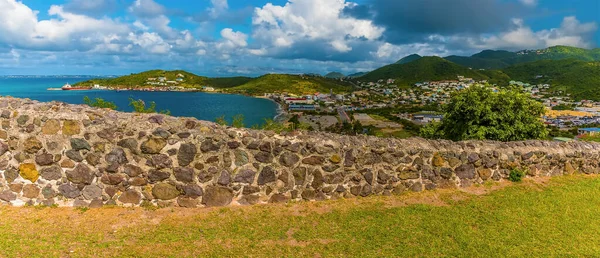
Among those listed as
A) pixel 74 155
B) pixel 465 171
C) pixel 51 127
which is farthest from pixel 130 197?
pixel 465 171

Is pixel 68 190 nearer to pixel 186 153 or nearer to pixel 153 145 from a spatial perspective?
pixel 153 145

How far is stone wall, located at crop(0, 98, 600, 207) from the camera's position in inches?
262

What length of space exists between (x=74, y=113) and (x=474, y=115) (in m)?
13.4

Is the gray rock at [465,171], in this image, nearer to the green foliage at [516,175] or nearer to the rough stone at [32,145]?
the green foliage at [516,175]

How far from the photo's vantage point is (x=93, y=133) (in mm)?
6680

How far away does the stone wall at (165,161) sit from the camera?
262 inches

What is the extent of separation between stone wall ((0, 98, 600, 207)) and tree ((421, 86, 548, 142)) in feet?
23.9

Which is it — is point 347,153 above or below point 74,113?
below

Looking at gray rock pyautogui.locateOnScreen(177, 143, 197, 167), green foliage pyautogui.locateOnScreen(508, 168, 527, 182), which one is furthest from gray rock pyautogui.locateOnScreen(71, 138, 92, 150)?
green foliage pyautogui.locateOnScreen(508, 168, 527, 182)

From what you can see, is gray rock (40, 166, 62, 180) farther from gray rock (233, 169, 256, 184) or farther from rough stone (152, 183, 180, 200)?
gray rock (233, 169, 256, 184)

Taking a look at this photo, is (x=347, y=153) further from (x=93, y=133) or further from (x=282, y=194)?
Answer: (x=93, y=133)

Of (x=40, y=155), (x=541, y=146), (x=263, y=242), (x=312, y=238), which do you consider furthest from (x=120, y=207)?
(x=541, y=146)

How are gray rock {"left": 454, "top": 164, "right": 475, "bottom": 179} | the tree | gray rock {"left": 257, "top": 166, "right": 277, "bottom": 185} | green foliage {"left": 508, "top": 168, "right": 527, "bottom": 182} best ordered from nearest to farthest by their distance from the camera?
gray rock {"left": 257, "top": 166, "right": 277, "bottom": 185} < gray rock {"left": 454, "top": 164, "right": 475, "bottom": 179} < green foliage {"left": 508, "top": 168, "right": 527, "bottom": 182} < the tree

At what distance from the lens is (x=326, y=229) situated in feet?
20.2
